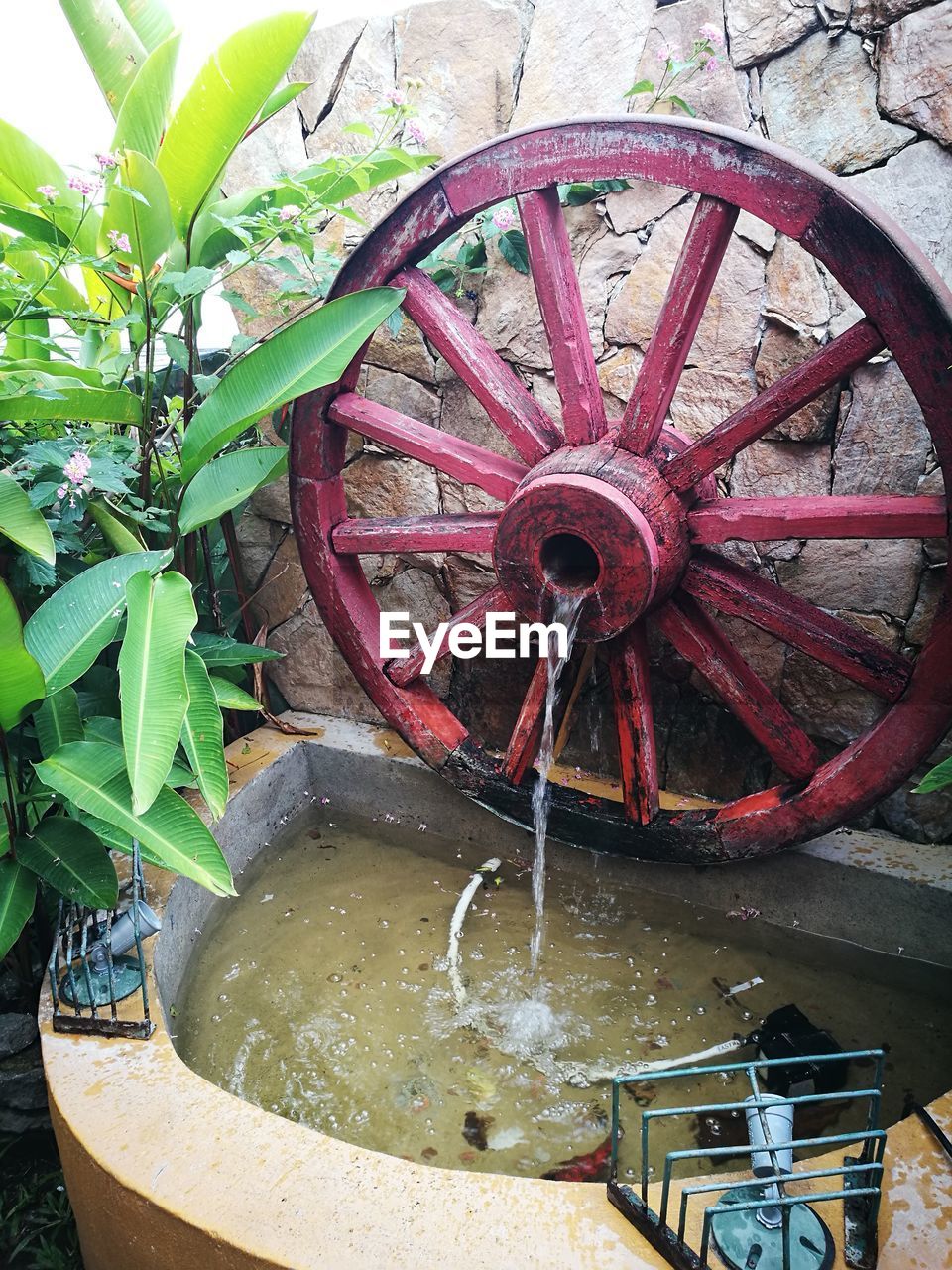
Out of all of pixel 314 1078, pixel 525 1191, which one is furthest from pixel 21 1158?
pixel 525 1191

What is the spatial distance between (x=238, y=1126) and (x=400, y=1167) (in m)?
0.28

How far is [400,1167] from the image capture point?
51.7 inches

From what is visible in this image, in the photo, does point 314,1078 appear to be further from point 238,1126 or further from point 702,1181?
point 702,1181

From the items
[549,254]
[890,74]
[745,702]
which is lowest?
[745,702]

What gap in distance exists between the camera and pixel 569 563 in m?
2.12

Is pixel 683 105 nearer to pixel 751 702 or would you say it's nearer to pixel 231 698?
pixel 751 702

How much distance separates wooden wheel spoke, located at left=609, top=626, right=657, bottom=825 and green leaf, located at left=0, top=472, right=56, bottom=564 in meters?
1.31

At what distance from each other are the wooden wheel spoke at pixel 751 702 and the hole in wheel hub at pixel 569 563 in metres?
0.21

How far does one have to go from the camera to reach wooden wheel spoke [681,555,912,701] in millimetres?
1938

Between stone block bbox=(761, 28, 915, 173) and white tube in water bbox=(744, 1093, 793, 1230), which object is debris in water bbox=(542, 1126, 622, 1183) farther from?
stone block bbox=(761, 28, 915, 173)

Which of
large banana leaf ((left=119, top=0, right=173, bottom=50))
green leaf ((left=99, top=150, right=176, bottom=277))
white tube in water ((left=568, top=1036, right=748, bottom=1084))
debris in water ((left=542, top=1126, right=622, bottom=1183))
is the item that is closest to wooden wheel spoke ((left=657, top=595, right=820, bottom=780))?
white tube in water ((left=568, top=1036, right=748, bottom=1084))

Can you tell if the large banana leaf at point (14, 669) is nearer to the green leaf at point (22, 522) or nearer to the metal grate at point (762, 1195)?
the green leaf at point (22, 522)

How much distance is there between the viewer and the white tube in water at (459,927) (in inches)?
82.4

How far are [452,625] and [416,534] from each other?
273 millimetres
